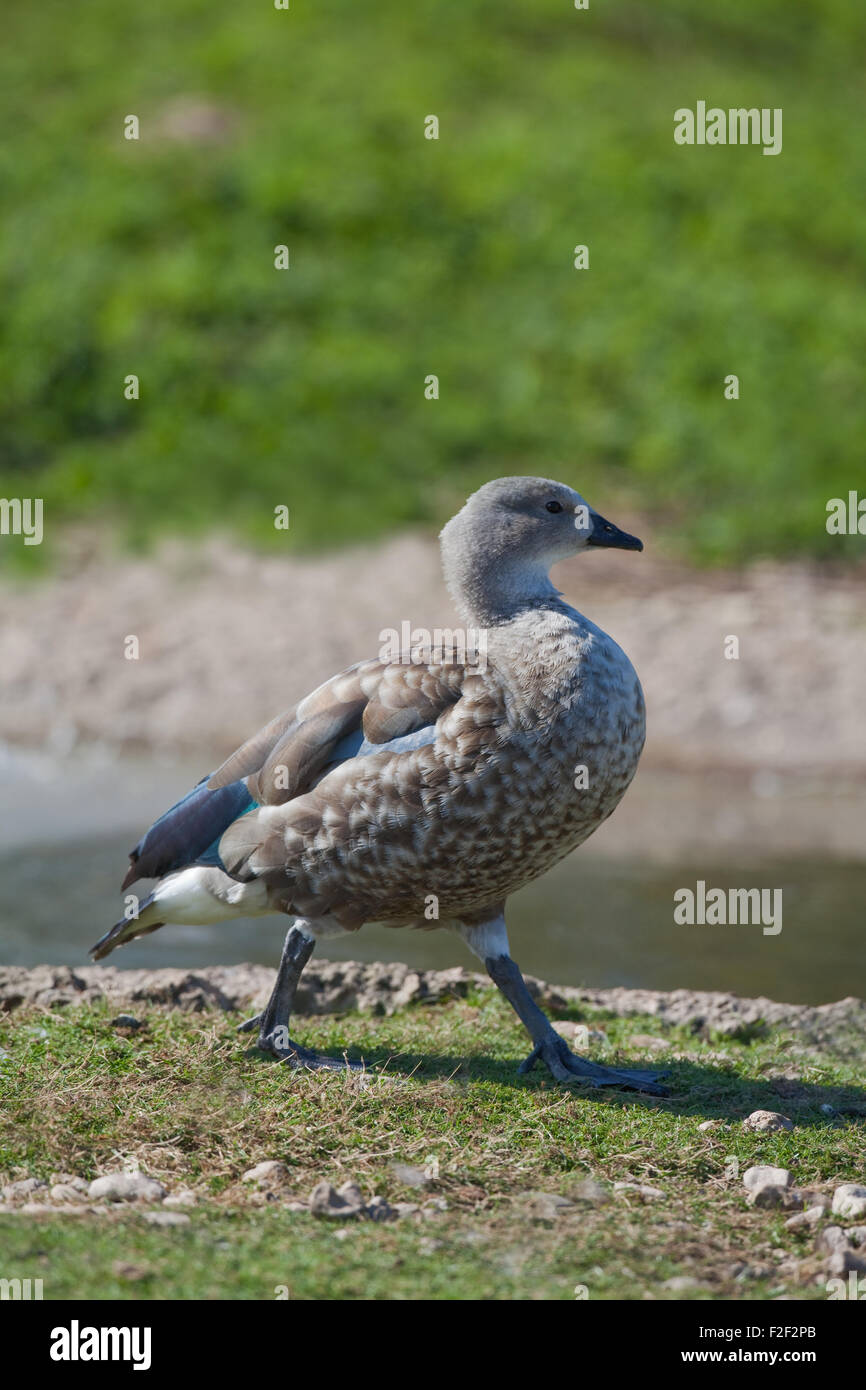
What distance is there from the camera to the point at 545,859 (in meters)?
5.58

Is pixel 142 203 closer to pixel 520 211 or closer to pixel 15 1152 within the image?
pixel 520 211

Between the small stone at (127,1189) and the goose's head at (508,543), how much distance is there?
238cm

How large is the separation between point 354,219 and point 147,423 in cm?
415

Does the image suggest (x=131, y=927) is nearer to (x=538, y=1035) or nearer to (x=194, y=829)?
(x=194, y=829)

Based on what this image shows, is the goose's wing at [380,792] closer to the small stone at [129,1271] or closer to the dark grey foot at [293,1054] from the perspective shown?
the dark grey foot at [293,1054]

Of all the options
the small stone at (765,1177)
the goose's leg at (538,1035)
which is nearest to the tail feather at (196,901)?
the goose's leg at (538,1035)

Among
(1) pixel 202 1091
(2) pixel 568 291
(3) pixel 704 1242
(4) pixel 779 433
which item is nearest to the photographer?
(3) pixel 704 1242

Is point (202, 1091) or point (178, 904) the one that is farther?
point (178, 904)

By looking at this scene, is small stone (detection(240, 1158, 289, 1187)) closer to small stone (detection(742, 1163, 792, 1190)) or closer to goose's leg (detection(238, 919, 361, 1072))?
goose's leg (detection(238, 919, 361, 1072))

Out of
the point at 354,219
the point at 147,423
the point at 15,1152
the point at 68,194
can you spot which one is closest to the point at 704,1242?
the point at 15,1152

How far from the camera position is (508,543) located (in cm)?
604

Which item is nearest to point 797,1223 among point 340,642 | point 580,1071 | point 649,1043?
point 580,1071

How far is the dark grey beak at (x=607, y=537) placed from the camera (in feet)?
20.4

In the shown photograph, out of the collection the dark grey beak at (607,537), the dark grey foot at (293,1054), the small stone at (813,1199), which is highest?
the dark grey beak at (607,537)
